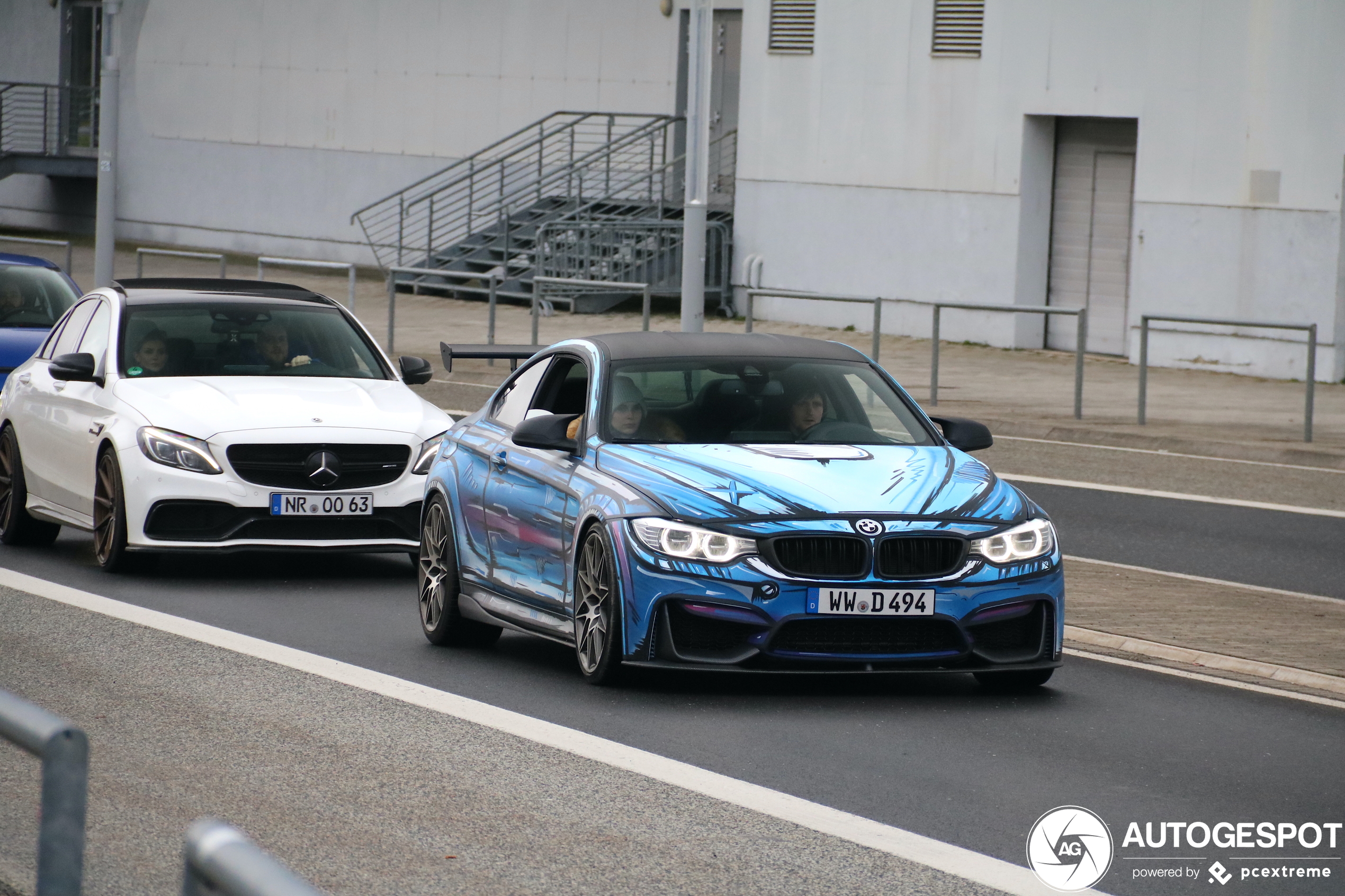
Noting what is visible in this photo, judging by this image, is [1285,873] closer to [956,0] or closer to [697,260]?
[697,260]

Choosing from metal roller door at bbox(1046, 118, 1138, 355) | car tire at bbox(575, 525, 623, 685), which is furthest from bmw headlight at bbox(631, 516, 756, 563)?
metal roller door at bbox(1046, 118, 1138, 355)

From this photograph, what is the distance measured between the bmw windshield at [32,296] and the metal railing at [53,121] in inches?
1264

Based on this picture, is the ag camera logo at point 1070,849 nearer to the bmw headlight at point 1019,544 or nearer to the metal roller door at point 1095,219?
the bmw headlight at point 1019,544

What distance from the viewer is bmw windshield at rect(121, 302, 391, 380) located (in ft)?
41.4

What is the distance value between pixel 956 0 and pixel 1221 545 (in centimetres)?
1734

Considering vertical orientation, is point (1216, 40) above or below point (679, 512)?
above

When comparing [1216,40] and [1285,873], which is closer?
[1285,873]

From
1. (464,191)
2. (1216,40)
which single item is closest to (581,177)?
(464,191)

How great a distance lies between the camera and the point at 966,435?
31.8 ft

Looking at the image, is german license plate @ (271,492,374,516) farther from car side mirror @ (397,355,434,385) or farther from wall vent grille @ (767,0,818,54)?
wall vent grille @ (767,0,818,54)

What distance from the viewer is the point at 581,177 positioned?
3538cm

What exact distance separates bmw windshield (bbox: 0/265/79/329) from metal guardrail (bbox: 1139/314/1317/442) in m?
9.37

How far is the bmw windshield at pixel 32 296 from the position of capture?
1766cm

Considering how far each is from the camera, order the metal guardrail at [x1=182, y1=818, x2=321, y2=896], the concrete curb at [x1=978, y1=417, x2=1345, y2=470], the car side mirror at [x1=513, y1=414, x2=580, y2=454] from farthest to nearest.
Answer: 1. the concrete curb at [x1=978, y1=417, x2=1345, y2=470]
2. the car side mirror at [x1=513, y1=414, x2=580, y2=454]
3. the metal guardrail at [x1=182, y1=818, x2=321, y2=896]
